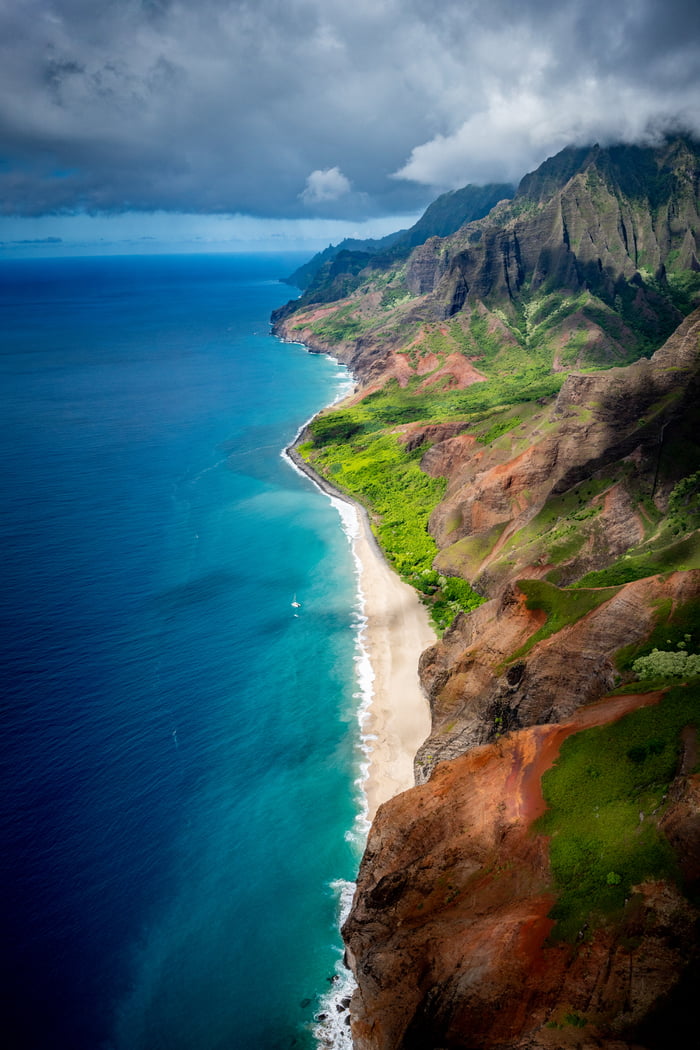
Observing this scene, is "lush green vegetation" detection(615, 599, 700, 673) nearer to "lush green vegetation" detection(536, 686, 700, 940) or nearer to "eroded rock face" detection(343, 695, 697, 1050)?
"eroded rock face" detection(343, 695, 697, 1050)

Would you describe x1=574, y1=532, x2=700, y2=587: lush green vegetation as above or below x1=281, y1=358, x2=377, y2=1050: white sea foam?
above

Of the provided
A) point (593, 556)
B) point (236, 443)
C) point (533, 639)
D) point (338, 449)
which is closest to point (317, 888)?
point (533, 639)

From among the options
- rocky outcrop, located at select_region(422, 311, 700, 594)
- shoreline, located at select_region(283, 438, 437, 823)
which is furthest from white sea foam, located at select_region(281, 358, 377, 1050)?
rocky outcrop, located at select_region(422, 311, 700, 594)

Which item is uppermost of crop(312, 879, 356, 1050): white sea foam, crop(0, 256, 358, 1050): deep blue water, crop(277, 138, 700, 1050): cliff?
crop(277, 138, 700, 1050): cliff

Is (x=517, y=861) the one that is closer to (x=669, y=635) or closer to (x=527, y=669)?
(x=527, y=669)

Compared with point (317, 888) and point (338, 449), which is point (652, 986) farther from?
point (338, 449)

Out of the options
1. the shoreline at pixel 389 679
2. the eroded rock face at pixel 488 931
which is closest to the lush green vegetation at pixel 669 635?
the eroded rock face at pixel 488 931

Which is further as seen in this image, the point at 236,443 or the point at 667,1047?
the point at 236,443

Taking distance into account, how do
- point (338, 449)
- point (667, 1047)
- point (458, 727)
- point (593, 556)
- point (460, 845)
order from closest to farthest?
point (667, 1047) → point (460, 845) → point (458, 727) → point (593, 556) → point (338, 449)
